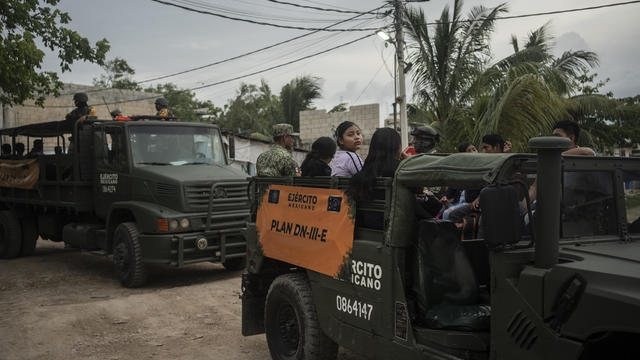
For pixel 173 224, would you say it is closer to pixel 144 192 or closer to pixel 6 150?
pixel 144 192

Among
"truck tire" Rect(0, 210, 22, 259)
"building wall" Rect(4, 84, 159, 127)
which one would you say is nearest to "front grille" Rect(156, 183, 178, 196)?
"truck tire" Rect(0, 210, 22, 259)

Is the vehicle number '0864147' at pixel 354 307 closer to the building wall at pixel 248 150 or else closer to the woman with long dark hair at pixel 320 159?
the woman with long dark hair at pixel 320 159

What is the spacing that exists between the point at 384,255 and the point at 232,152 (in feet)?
21.5

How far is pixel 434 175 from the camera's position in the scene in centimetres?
317

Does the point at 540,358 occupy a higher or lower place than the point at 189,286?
higher

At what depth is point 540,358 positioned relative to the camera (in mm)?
2557

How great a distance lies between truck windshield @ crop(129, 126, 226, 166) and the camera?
884cm

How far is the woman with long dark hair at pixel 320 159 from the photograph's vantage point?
16.0 feet

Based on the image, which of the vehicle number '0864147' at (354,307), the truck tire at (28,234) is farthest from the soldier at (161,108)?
the vehicle number '0864147' at (354,307)

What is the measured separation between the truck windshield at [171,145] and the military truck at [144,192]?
2 cm

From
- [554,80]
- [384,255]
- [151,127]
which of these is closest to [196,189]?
[151,127]

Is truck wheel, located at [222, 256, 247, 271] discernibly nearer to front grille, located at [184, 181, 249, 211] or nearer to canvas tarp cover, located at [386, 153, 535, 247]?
front grille, located at [184, 181, 249, 211]

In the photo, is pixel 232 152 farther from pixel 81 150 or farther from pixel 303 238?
pixel 303 238

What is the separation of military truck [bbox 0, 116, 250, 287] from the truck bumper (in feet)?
0.05
